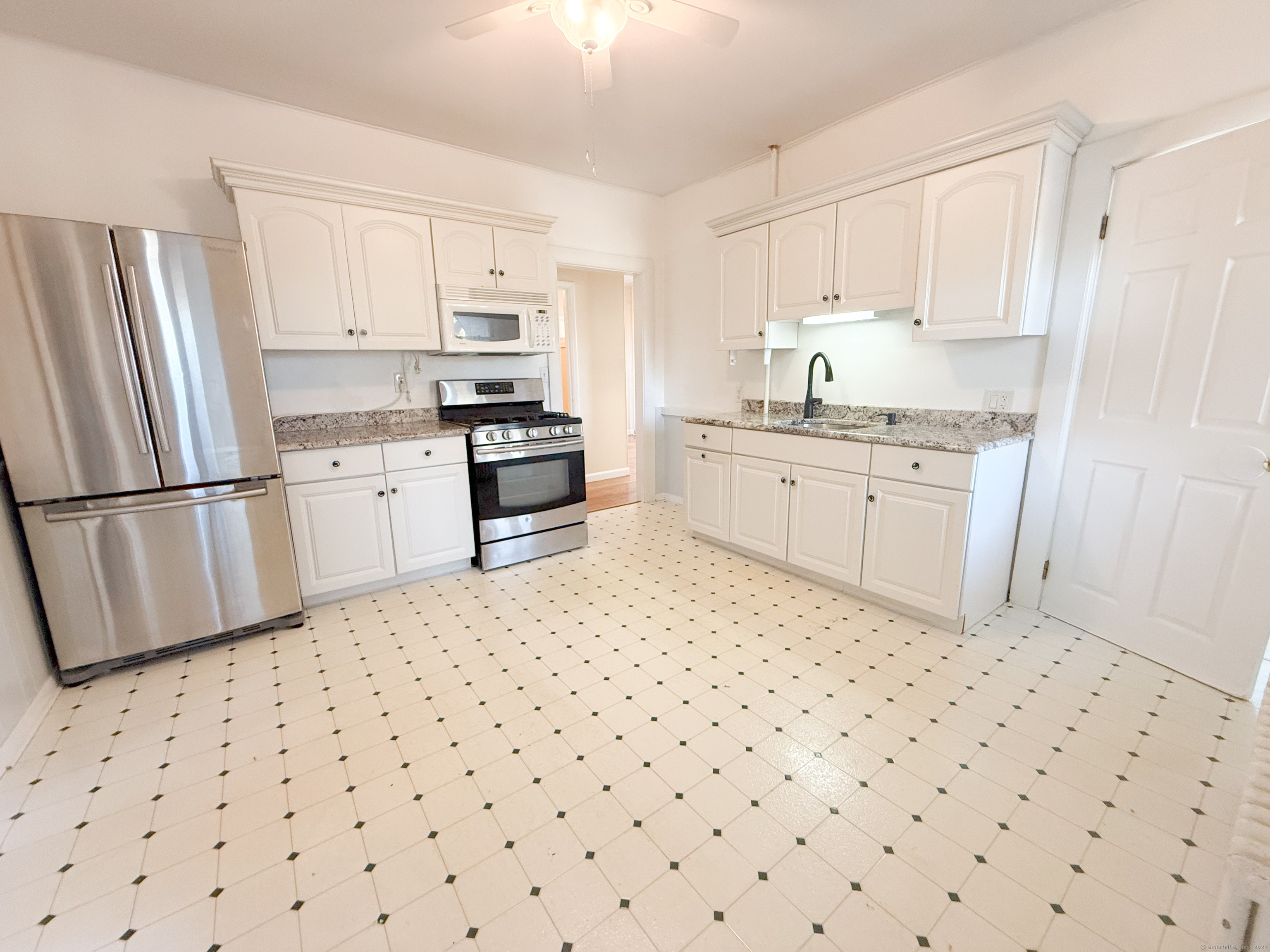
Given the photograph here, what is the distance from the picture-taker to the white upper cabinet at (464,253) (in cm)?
299

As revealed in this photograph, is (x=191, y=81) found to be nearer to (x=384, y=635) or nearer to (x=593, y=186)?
(x=593, y=186)

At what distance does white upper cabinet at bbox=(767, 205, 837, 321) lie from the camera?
280cm

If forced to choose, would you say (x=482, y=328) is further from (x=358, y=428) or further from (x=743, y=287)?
(x=743, y=287)

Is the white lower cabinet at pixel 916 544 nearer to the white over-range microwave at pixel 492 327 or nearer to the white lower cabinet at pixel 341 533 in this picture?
the white over-range microwave at pixel 492 327

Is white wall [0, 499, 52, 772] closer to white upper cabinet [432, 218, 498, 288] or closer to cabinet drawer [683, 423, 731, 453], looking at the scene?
white upper cabinet [432, 218, 498, 288]

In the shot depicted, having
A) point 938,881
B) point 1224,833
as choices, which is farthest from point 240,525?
point 1224,833

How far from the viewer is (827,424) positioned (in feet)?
9.98

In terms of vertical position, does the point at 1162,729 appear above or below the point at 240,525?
below

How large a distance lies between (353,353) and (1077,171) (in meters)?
3.78

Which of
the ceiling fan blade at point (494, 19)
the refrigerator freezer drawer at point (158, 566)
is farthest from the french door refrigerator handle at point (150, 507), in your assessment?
the ceiling fan blade at point (494, 19)

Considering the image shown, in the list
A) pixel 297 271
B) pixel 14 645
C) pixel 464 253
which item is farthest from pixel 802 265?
pixel 14 645

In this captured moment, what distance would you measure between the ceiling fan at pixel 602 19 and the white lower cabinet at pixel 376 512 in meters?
1.92

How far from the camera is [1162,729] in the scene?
1.72 meters

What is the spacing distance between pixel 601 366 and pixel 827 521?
3.47 metres
